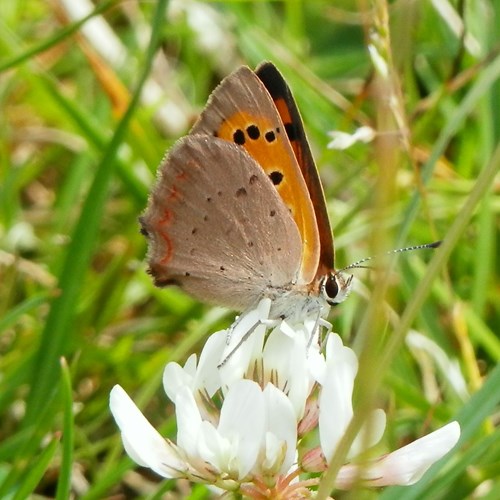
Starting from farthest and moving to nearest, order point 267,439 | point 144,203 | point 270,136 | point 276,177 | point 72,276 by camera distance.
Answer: point 144,203 → point 72,276 → point 276,177 → point 270,136 → point 267,439

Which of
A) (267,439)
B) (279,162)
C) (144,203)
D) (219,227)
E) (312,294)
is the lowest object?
(267,439)

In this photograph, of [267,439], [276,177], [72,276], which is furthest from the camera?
[72,276]

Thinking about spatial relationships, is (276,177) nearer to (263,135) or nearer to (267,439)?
(263,135)

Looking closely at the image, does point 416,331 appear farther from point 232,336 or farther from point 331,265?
point 232,336

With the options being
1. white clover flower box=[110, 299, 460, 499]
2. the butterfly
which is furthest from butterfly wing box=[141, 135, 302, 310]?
white clover flower box=[110, 299, 460, 499]

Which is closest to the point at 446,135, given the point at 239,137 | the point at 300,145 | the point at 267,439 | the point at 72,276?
the point at 300,145

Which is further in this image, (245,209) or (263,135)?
(245,209)

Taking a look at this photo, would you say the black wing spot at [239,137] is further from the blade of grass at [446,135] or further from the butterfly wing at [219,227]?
the blade of grass at [446,135]

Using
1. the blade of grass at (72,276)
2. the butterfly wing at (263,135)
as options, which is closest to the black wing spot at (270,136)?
the butterfly wing at (263,135)

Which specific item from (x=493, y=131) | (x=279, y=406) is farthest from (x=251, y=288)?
(x=493, y=131)
